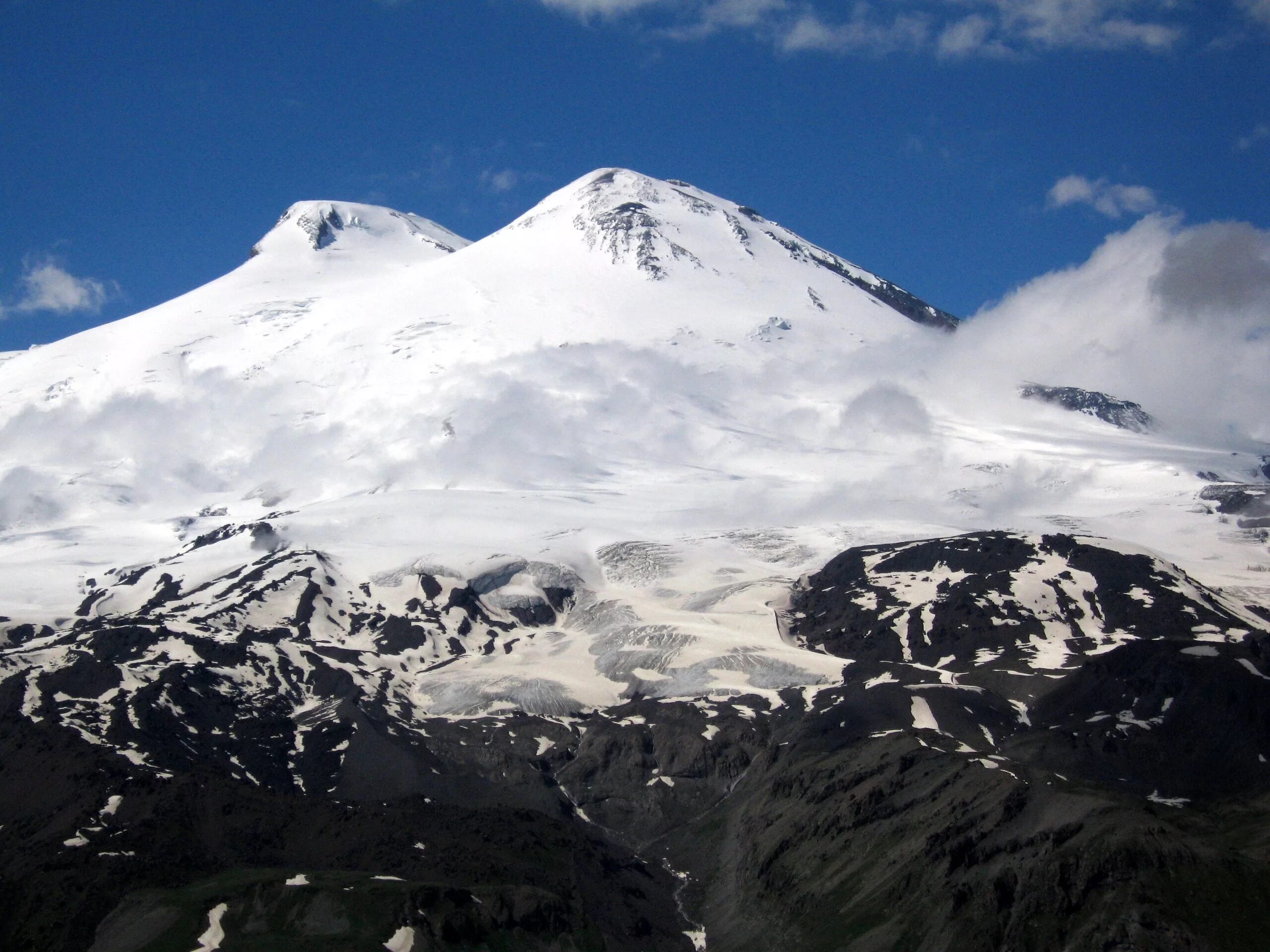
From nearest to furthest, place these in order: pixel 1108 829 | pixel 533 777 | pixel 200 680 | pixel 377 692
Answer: pixel 1108 829 < pixel 533 777 < pixel 200 680 < pixel 377 692

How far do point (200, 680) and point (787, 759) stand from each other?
73614 mm

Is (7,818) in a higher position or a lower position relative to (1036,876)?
lower

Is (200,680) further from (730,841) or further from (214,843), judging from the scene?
(730,841)

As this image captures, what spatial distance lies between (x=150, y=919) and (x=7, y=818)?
35.3m

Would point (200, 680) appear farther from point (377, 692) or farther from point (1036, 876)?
point (1036, 876)

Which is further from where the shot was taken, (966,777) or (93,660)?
(93,660)

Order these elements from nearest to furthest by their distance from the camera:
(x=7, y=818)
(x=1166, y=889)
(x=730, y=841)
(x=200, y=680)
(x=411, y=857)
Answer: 1. (x=1166, y=889)
2. (x=411, y=857)
3. (x=7, y=818)
4. (x=730, y=841)
5. (x=200, y=680)

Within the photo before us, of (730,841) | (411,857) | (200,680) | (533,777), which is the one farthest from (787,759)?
(200,680)

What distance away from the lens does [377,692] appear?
194 m

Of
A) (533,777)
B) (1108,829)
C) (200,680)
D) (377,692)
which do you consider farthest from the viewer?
(377,692)

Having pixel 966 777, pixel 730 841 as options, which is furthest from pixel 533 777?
pixel 966 777

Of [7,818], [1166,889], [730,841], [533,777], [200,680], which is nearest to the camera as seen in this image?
[1166,889]

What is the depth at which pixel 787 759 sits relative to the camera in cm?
16012

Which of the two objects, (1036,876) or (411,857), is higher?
(1036,876)
